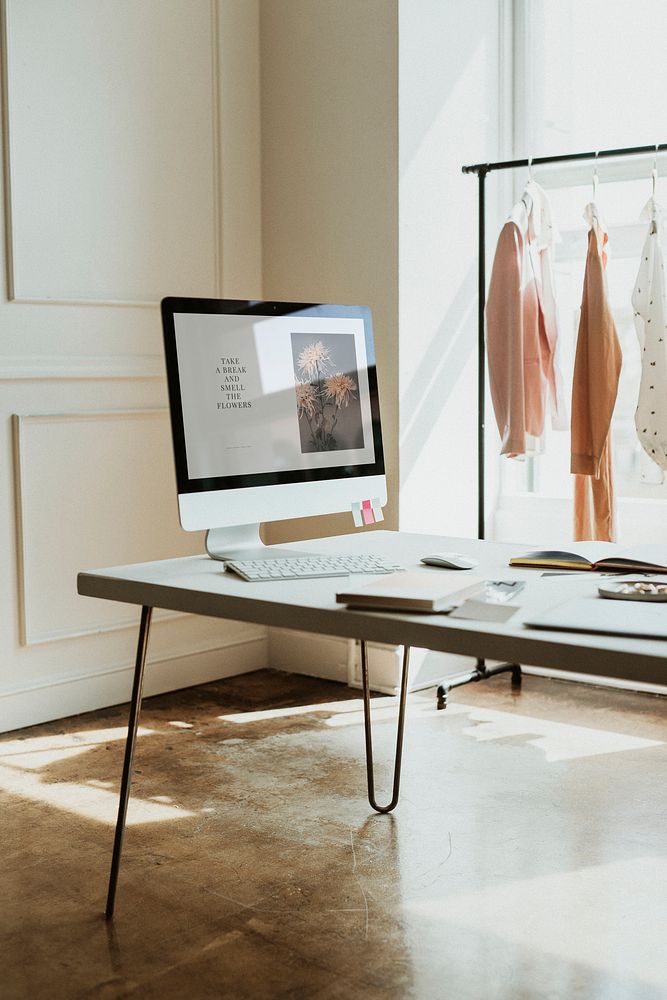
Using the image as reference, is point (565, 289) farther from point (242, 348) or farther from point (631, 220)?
point (242, 348)

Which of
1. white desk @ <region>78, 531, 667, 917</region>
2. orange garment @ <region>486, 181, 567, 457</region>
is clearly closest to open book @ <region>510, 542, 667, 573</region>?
white desk @ <region>78, 531, 667, 917</region>

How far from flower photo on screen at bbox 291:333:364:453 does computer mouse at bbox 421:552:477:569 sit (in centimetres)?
36

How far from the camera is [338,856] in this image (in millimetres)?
2324

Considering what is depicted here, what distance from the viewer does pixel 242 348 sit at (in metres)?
2.11

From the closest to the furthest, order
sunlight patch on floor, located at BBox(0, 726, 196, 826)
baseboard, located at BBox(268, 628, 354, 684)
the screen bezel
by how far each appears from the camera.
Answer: the screen bezel
sunlight patch on floor, located at BBox(0, 726, 196, 826)
baseboard, located at BBox(268, 628, 354, 684)

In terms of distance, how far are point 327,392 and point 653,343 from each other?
1.24 m

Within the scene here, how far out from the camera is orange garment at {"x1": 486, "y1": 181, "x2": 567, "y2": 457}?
10.9 feet

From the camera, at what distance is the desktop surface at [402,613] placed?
4.58 ft

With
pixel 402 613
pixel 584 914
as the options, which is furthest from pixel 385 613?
pixel 584 914

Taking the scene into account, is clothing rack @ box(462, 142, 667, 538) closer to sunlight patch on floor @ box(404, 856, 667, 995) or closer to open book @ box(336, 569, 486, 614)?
sunlight patch on floor @ box(404, 856, 667, 995)

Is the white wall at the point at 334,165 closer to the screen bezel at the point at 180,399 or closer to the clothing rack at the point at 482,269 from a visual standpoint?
the clothing rack at the point at 482,269


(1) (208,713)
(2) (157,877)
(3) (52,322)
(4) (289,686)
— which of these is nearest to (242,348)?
(2) (157,877)

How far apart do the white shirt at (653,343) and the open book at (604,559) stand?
3.49 feet

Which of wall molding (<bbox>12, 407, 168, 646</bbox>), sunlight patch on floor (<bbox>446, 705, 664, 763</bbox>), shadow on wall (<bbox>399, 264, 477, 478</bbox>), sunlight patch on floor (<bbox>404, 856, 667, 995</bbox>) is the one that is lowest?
sunlight patch on floor (<bbox>404, 856, 667, 995</bbox>)
